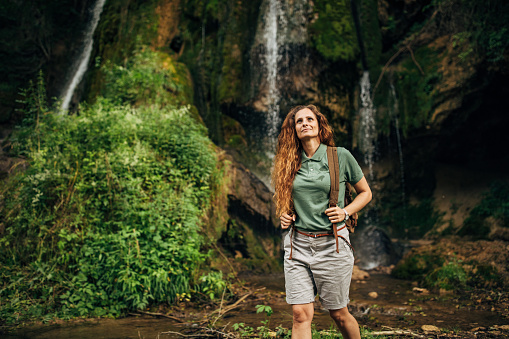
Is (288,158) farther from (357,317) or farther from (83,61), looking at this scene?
(83,61)

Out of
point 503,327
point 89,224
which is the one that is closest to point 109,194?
point 89,224

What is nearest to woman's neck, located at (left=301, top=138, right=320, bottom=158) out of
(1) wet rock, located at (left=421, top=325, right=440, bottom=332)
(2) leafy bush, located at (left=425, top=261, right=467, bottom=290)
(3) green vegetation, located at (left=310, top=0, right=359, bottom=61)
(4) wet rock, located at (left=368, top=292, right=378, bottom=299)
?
(1) wet rock, located at (left=421, top=325, right=440, bottom=332)

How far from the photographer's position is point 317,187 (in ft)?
8.09

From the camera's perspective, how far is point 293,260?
8.27 feet

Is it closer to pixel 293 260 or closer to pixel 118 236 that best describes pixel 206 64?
pixel 118 236

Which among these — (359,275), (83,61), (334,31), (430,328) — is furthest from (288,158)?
(83,61)

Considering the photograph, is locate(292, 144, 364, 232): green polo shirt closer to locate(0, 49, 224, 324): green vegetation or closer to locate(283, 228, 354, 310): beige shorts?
locate(283, 228, 354, 310): beige shorts

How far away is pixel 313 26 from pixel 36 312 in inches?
369

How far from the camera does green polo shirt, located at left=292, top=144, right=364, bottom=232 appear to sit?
8.04 feet

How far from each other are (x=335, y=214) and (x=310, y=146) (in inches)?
21.0

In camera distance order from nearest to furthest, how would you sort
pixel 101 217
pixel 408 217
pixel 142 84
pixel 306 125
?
1. pixel 306 125
2. pixel 101 217
3. pixel 142 84
4. pixel 408 217

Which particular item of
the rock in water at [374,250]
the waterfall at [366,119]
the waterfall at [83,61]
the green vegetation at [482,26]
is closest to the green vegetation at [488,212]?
the rock in water at [374,250]

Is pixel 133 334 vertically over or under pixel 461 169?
under

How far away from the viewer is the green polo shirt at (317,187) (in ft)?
8.04
